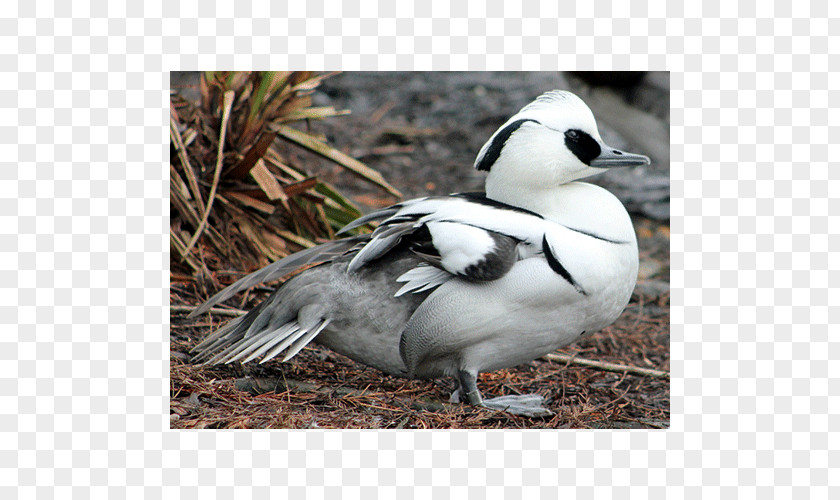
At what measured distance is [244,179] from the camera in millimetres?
4078

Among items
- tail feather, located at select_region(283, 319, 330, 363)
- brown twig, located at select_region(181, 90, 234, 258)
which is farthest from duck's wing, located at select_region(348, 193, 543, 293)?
brown twig, located at select_region(181, 90, 234, 258)

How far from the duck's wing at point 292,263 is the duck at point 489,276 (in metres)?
0.06

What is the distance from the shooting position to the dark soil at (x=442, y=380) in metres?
2.93

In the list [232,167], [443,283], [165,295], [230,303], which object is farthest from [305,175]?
[443,283]

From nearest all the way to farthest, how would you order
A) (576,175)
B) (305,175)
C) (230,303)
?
(576,175), (230,303), (305,175)

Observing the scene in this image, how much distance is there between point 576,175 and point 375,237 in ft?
2.42

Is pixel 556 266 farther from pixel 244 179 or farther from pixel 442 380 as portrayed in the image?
pixel 244 179

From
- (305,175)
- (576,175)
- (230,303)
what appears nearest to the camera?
(576,175)

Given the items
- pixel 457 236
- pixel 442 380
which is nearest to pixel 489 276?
pixel 457 236

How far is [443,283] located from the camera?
113 inches

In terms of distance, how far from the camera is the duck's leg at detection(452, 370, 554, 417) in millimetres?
2984

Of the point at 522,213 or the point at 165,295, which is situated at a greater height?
the point at 522,213

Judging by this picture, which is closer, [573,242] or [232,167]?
[573,242]

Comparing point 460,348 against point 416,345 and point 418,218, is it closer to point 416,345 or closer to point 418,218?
Answer: point 416,345
